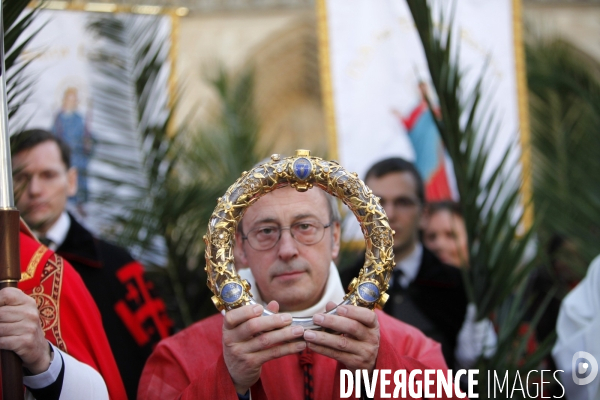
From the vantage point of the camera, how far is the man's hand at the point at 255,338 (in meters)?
2.09

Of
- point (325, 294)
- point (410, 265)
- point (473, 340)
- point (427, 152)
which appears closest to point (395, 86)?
point (427, 152)

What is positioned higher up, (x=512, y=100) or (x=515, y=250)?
(x=512, y=100)

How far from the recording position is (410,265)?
161 inches

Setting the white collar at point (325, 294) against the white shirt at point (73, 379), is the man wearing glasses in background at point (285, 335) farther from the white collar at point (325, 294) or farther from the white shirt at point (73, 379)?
the white shirt at point (73, 379)

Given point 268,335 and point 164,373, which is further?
point 164,373

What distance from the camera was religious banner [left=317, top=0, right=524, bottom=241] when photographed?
5363 millimetres

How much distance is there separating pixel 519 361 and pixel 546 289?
5.16ft

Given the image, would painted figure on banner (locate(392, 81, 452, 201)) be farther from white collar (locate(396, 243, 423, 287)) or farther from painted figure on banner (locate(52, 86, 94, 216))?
painted figure on banner (locate(52, 86, 94, 216))

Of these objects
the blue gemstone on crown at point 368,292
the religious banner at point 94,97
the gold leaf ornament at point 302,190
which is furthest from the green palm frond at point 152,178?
the blue gemstone on crown at point 368,292

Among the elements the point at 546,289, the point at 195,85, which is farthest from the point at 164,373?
the point at 195,85

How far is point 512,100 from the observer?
5.40m

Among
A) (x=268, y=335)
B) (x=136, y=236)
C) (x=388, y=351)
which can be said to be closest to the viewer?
(x=268, y=335)

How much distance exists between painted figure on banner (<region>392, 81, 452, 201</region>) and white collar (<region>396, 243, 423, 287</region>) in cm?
130

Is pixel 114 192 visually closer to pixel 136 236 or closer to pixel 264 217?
pixel 136 236
